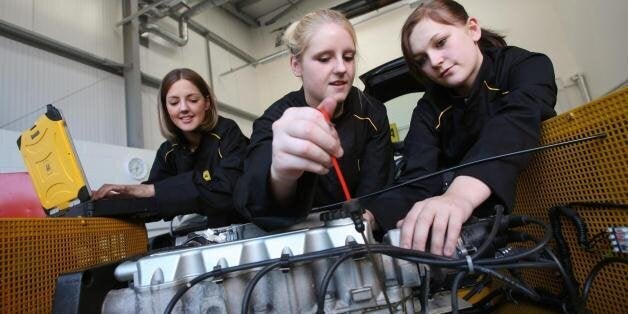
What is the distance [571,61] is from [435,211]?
3.78 m

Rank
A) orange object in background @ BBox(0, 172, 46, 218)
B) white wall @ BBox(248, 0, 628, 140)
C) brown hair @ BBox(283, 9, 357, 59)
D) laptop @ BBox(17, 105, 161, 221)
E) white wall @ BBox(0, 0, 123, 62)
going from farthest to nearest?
white wall @ BBox(0, 0, 123, 62) < white wall @ BBox(248, 0, 628, 140) < orange object in background @ BBox(0, 172, 46, 218) < brown hair @ BBox(283, 9, 357, 59) < laptop @ BBox(17, 105, 161, 221)

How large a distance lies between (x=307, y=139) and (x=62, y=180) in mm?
846

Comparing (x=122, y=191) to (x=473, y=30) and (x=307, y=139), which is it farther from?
(x=473, y=30)

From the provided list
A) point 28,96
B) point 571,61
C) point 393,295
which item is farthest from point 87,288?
point 571,61

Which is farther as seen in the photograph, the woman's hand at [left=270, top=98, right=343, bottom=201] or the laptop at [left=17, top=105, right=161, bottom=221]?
the laptop at [left=17, top=105, right=161, bottom=221]

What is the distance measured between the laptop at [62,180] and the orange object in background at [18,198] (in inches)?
16.7

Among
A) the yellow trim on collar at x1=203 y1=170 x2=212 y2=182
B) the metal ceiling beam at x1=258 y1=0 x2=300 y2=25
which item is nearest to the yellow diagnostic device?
the yellow trim on collar at x1=203 y1=170 x2=212 y2=182

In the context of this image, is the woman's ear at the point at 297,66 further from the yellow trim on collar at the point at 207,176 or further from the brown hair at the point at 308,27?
the yellow trim on collar at the point at 207,176

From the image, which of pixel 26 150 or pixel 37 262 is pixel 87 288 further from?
pixel 26 150

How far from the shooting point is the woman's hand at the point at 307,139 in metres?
0.41

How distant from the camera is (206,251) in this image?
50 centimetres

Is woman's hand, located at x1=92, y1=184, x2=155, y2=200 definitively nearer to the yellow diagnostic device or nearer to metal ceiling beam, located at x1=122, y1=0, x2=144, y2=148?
the yellow diagnostic device

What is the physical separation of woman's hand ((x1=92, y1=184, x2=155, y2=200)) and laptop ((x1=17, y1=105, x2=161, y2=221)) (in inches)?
3.9

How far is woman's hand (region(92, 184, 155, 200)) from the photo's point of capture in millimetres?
1044
